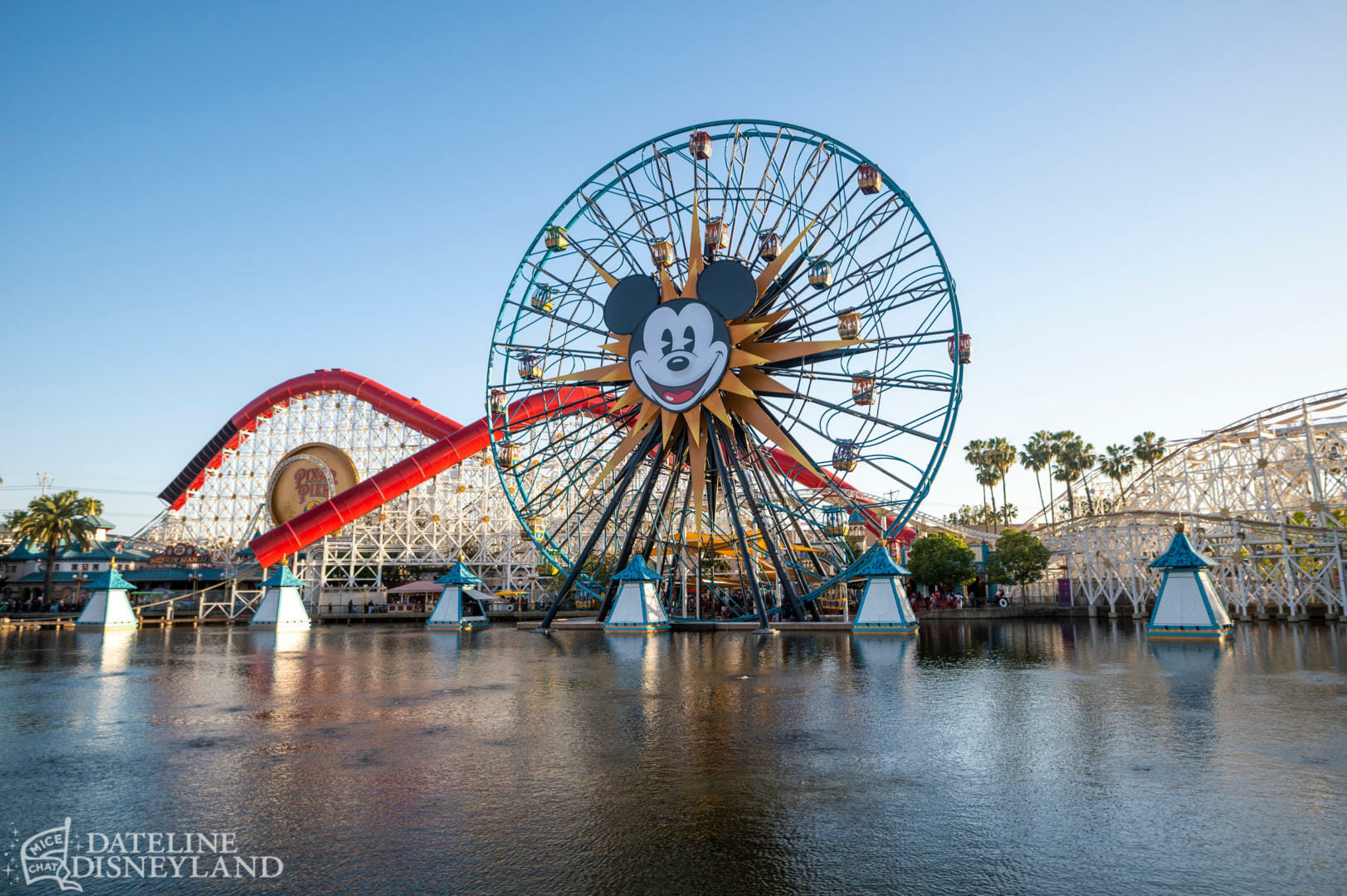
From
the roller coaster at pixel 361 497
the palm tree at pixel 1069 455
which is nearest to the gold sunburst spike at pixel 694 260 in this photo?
the roller coaster at pixel 361 497

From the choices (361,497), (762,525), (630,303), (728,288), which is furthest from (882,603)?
(361,497)

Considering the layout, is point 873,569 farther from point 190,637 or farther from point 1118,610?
point 190,637

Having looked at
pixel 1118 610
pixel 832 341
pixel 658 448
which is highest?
pixel 832 341

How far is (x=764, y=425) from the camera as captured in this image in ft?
94.4

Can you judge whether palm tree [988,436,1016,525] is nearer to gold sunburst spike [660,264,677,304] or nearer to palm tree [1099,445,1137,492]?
palm tree [1099,445,1137,492]

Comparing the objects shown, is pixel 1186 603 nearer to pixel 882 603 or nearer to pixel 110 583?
pixel 882 603

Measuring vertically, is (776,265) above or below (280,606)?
above

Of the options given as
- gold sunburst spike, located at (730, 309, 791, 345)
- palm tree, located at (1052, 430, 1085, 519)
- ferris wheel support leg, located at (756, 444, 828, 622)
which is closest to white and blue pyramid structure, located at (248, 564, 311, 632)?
ferris wheel support leg, located at (756, 444, 828, 622)

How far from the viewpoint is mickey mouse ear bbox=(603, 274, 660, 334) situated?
30469 mm

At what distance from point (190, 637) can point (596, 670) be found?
76.0 feet

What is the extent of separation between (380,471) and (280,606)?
48.2 ft

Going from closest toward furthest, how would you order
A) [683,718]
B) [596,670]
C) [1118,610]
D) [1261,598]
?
[683,718] → [596,670] → [1261,598] → [1118,610]

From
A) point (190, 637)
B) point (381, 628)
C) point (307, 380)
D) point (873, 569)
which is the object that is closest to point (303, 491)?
point (307, 380)

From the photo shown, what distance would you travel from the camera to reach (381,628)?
40625 mm
